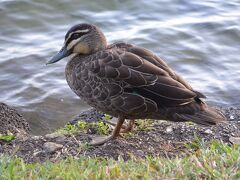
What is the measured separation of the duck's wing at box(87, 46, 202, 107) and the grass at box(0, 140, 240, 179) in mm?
971

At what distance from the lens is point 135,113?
5664 millimetres

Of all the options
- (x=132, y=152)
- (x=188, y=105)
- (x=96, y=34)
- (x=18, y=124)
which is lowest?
(x=18, y=124)

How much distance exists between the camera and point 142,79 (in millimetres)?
5551

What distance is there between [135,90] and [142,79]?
0.43ft

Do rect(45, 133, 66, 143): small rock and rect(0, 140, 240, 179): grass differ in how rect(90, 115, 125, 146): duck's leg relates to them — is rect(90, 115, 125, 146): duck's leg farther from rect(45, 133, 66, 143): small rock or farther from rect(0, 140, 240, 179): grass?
rect(0, 140, 240, 179): grass

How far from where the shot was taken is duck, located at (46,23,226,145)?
5559 millimetres

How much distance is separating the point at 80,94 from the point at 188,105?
1.08 metres

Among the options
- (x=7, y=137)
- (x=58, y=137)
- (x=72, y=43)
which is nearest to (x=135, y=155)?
(x=58, y=137)

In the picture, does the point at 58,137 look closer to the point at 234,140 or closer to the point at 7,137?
the point at 7,137

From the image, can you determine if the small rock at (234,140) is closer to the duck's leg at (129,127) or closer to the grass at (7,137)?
the duck's leg at (129,127)

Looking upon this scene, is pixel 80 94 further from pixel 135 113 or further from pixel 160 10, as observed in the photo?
pixel 160 10

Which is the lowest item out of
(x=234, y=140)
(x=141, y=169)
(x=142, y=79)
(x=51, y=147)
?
(x=51, y=147)

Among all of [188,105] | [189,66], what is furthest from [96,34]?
[189,66]

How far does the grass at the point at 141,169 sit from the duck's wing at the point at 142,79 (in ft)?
3.19
